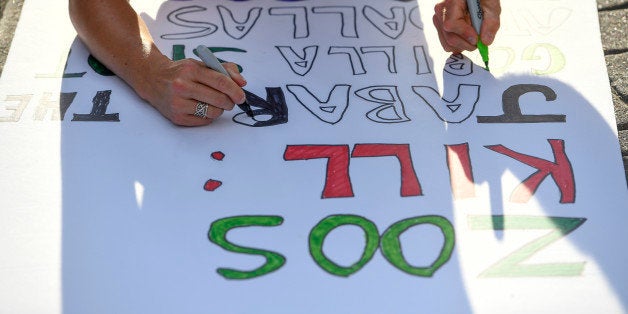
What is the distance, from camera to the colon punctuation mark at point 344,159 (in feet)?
4.51

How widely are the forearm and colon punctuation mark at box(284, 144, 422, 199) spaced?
1.04 ft

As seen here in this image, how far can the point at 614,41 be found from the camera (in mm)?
1701

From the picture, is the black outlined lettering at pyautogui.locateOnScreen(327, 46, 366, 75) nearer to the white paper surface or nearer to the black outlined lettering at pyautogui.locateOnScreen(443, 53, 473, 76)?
the white paper surface

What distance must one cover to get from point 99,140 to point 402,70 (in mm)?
621

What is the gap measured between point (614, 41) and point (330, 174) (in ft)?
2.44

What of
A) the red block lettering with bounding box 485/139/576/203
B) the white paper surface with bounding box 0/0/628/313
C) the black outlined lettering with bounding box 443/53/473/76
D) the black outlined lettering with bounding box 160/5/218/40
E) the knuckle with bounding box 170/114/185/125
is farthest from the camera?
the black outlined lettering with bounding box 160/5/218/40

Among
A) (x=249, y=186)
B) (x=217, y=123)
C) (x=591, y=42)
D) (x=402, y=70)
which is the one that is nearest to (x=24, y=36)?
(x=217, y=123)

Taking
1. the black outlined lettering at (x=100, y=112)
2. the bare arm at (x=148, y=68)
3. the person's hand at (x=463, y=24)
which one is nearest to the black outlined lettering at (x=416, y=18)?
the person's hand at (x=463, y=24)

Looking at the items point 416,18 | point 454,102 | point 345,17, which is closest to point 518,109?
point 454,102

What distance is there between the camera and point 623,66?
1636 millimetres

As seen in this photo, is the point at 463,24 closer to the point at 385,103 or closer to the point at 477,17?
the point at 477,17

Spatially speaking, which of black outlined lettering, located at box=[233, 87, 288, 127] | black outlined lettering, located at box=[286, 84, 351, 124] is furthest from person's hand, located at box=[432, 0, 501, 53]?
black outlined lettering, located at box=[233, 87, 288, 127]

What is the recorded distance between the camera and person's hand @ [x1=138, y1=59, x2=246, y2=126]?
1425 millimetres

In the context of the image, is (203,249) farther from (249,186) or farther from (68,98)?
(68,98)
